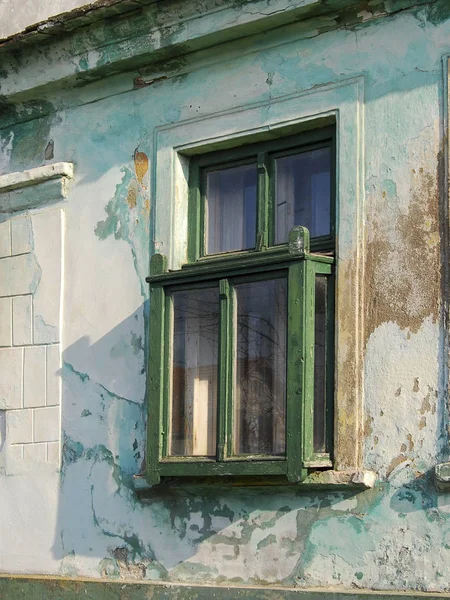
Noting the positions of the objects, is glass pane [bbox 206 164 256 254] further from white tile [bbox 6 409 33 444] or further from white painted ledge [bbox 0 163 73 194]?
white tile [bbox 6 409 33 444]

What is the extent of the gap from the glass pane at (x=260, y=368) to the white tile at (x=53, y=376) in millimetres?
1360

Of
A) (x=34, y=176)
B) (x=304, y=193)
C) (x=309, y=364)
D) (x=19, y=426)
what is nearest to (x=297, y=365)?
(x=309, y=364)

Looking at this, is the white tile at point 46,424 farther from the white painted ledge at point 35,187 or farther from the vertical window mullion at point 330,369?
the vertical window mullion at point 330,369

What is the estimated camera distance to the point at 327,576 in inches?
230

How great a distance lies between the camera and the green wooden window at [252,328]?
593cm

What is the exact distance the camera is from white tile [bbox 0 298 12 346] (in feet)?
24.2

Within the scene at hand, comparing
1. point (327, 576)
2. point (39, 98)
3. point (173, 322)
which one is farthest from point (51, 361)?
point (327, 576)

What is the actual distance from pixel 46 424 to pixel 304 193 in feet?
6.57

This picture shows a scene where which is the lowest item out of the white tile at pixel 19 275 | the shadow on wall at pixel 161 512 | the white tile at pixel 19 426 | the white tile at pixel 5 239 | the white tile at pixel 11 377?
the shadow on wall at pixel 161 512

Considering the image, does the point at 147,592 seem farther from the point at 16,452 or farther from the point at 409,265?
the point at 409,265

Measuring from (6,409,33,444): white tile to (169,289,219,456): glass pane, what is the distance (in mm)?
1200

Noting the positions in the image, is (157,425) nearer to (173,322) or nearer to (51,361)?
(173,322)

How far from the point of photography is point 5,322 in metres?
7.40

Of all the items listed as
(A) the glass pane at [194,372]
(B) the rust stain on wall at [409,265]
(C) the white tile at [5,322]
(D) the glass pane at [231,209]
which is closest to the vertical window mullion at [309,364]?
(B) the rust stain on wall at [409,265]
